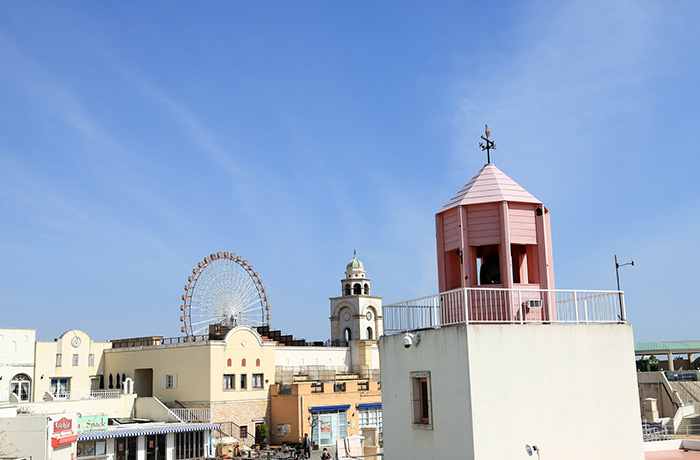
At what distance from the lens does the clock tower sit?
57875 millimetres

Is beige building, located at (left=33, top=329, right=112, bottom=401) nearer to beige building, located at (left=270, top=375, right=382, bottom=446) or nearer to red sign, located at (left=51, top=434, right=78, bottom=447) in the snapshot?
beige building, located at (left=270, top=375, right=382, bottom=446)

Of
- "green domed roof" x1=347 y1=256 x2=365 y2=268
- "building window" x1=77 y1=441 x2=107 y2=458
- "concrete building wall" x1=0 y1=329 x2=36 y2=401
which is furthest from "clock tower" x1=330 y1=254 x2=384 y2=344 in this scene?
"building window" x1=77 y1=441 x2=107 y2=458

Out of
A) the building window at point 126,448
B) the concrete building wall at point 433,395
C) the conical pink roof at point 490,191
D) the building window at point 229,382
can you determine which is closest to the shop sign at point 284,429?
the building window at point 229,382

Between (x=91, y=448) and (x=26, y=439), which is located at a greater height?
(x=26, y=439)

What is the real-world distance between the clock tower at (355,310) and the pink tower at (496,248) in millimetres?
43923

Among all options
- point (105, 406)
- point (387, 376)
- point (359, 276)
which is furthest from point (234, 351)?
point (387, 376)

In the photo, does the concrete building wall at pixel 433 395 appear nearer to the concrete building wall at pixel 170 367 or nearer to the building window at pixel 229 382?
the concrete building wall at pixel 170 367

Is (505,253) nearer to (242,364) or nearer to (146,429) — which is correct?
(146,429)

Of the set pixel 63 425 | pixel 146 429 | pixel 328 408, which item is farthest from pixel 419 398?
pixel 328 408

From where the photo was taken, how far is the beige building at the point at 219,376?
1491 inches

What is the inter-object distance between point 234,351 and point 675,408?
32.0m

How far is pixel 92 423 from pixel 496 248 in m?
25.1

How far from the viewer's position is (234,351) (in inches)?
1556

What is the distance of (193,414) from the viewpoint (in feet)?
121
